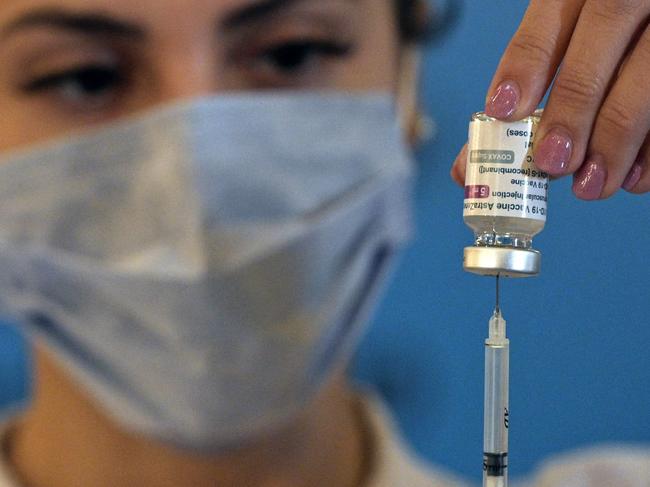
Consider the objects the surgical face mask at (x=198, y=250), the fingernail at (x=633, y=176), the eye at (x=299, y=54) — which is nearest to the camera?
the fingernail at (x=633, y=176)

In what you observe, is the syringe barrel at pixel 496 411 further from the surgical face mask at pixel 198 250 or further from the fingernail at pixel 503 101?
the surgical face mask at pixel 198 250

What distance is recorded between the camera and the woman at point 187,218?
119cm

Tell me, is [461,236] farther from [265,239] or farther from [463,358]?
[265,239]

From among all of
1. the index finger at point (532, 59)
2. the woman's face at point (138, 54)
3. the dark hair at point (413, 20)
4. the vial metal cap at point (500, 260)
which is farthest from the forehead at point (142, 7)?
the vial metal cap at point (500, 260)

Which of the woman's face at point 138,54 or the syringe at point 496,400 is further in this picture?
the woman's face at point 138,54

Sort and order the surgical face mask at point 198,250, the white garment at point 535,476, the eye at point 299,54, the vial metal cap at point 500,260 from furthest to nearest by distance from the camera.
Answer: the white garment at point 535,476
the eye at point 299,54
the surgical face mask at point 198,250
the vial metal cap at point 500,260

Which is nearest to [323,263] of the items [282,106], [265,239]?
[265,239]

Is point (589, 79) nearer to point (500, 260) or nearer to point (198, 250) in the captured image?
point (500, 260)

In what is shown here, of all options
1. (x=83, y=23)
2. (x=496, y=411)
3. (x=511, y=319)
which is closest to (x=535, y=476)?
(x=511, y=319)

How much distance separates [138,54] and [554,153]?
60 cm

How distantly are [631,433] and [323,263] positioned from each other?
24.6 inches

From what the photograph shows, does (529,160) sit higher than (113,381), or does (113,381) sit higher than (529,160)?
(529,160)

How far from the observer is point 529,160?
0.89m

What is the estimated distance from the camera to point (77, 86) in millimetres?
1269
